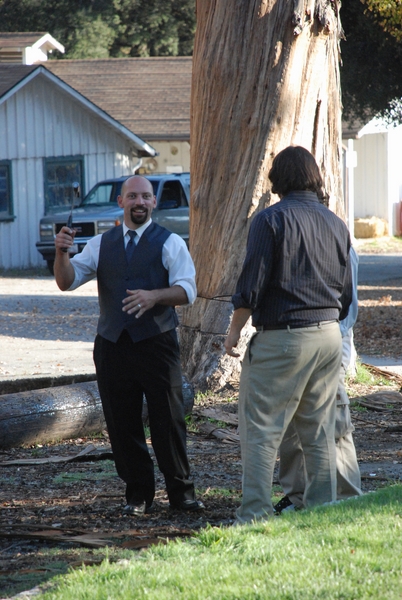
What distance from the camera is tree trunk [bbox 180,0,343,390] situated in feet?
31.1

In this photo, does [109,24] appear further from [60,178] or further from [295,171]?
[295,171]

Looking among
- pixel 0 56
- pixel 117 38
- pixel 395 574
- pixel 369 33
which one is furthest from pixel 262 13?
pixel 117 38

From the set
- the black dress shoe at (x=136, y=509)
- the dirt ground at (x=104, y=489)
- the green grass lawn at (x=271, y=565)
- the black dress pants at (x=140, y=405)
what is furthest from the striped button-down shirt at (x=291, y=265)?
the black dress shoe at (x=136, y=509)

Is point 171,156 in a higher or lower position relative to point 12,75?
lower

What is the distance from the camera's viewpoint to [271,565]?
3912 mm

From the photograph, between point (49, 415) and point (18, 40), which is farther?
point (18, 40)

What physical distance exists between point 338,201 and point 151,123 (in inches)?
783

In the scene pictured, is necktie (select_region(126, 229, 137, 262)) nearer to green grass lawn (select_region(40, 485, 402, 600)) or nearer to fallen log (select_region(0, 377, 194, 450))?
green grass lawn (select_region(40, 485, 402, 600))

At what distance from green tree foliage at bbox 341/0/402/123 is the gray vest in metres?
13.0

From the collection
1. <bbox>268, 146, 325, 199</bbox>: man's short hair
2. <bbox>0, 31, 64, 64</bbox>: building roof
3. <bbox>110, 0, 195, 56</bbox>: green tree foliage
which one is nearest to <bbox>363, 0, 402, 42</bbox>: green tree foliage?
<bbox>268, 146, 325, 199</bbox>: man's short hair

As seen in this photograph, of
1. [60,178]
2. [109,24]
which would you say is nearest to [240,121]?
[60,178]

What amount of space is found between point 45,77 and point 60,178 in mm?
2803

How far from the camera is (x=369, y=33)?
709 inches

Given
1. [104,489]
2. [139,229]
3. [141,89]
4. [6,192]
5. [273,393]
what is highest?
[141,89]
